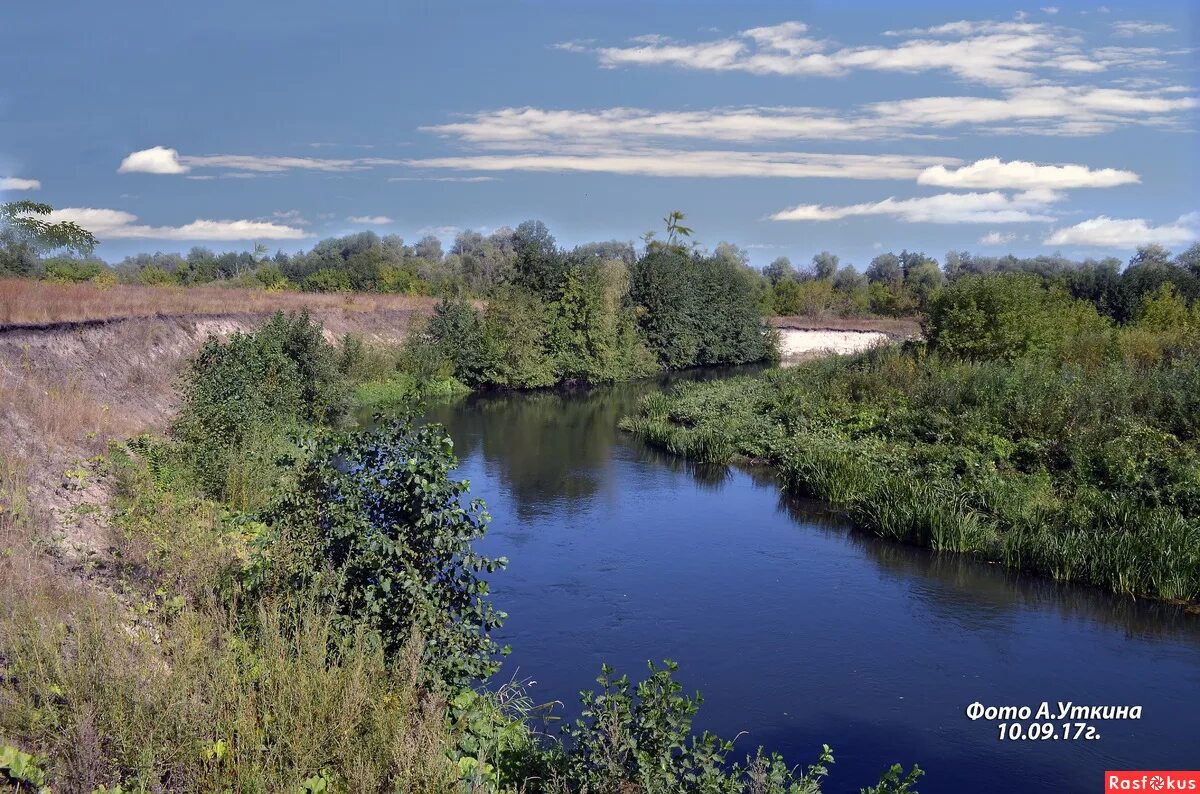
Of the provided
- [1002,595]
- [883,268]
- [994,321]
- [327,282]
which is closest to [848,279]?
[883,268]

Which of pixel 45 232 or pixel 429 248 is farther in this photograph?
pixel 429 248

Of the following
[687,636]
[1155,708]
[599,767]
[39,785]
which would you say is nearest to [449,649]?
[599,767]

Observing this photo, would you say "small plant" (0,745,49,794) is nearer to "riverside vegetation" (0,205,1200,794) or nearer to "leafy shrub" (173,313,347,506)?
"riverside vegetation" (0,205,1200,794)

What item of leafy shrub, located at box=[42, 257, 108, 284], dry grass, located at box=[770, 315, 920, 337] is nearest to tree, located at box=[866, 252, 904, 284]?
dry grass, located at box=[770, 315, 920, 337]

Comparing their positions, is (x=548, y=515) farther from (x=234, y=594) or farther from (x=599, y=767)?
(x=599, y=767)

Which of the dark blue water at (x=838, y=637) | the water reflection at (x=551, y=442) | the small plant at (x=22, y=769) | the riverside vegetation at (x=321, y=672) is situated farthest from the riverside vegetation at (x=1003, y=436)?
the small plant at (x=22, y=769)

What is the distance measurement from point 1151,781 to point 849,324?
59355mm

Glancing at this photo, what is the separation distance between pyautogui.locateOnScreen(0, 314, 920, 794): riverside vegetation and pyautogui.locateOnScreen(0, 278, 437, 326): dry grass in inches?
513

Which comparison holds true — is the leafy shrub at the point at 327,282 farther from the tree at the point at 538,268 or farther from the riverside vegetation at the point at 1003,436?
the riverside vegetation at the point at 1003,436

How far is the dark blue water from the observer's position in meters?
9.24

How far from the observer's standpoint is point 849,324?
65.9m

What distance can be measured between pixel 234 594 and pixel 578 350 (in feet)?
111

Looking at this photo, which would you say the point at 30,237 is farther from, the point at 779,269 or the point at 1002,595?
the point at 779,269

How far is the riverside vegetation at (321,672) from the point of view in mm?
5641
